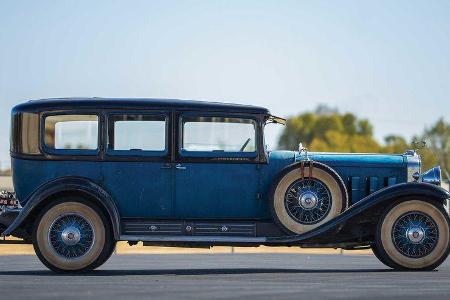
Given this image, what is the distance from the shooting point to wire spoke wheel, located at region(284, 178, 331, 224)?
1483 centimetres

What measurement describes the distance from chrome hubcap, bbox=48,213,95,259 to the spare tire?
99.4 inches

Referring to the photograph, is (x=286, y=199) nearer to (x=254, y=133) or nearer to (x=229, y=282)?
(x=254, y=133)

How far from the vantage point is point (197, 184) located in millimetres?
14898

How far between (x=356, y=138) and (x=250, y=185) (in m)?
119

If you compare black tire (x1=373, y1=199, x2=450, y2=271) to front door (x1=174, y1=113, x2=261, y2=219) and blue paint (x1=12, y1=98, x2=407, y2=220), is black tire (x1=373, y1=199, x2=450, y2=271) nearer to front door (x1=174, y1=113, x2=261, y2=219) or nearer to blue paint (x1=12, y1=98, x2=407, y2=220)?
blue paint (x1=12, y1=98, x2=407, y2=220)

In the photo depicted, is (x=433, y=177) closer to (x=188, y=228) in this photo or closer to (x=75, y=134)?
(x=188, y=228)

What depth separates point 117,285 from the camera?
464 inches

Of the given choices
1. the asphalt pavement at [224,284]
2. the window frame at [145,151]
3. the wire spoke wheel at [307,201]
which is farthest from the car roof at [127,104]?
the asphalt pavement at [224,284]

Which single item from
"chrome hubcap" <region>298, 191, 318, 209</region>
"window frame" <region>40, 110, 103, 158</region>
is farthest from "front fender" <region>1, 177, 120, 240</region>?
"chrome hubcap" <region>298, 191, 318, 209</region>

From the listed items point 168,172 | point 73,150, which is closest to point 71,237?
point 73,150

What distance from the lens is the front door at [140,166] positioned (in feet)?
48.6

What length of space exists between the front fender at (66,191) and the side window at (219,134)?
1.34m

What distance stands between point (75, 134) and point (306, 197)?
327 cm

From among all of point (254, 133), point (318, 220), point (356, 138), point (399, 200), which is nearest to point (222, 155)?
point (254, 133)
